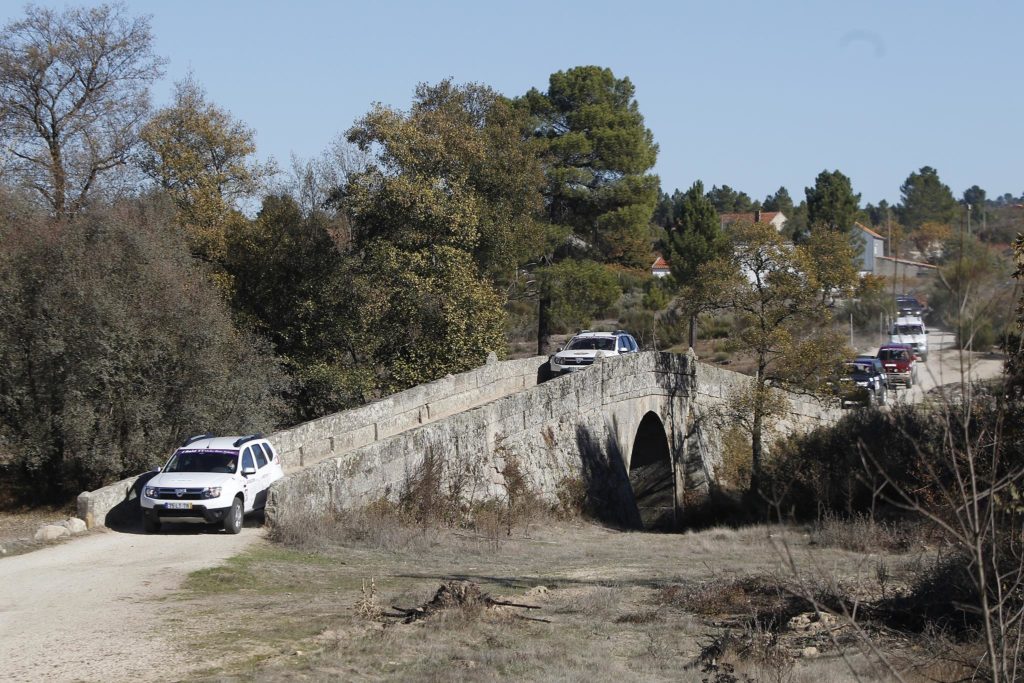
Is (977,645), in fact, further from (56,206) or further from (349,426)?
(56,206)

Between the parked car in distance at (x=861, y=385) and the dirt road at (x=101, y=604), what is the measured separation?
58.8 feet

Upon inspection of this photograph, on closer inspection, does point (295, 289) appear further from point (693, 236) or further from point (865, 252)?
point (693, 236)

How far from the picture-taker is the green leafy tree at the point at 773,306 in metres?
29.0

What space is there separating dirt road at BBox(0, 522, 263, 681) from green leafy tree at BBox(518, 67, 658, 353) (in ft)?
91.8

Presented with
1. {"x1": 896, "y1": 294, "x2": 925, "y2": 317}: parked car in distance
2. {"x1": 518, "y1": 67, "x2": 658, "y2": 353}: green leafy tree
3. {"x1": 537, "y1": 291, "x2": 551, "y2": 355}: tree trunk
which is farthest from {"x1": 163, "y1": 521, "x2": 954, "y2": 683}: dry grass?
{"x1": 518, "y1": 67, "x2": 658, "y2": 353}: green leafy tree

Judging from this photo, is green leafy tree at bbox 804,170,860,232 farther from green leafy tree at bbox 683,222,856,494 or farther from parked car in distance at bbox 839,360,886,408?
green leafy tree at bbox 683,222,856,494

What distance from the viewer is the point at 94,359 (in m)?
22.2

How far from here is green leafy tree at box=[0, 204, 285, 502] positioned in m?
22.3

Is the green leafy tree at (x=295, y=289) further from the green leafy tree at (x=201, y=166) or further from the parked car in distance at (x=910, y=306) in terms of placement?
the parked car in distance at (x=910, y=306)

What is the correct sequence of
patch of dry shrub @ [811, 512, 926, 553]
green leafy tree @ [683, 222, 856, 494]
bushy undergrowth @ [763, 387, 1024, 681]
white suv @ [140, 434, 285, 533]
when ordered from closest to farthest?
bushy undergrowth @ [763, 387, 1024, 681] → white suv @ [140, 434, 285, 533] → patch of dry shrub @ [811, 512, 926, 553] → green leafy tree @ [683, 222, 856, 494]

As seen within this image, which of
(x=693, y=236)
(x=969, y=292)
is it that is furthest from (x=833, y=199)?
(x=969, y=292)

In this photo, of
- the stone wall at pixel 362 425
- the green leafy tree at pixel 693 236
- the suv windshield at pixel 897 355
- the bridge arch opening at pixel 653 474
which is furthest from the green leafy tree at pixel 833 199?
the suv windshield at pixel 897 355

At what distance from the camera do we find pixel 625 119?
4478 centimetres

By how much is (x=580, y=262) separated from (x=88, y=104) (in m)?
18.2
